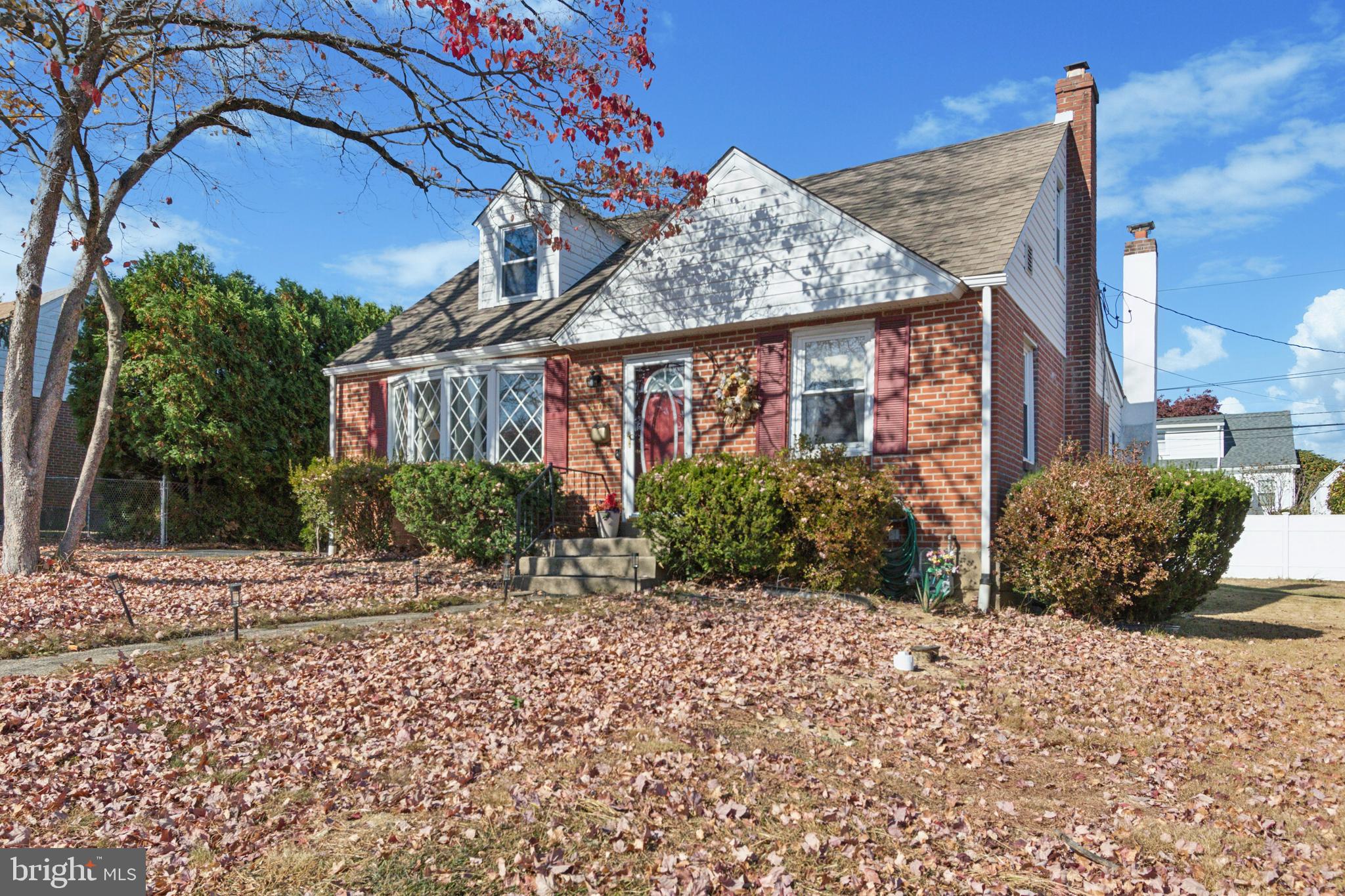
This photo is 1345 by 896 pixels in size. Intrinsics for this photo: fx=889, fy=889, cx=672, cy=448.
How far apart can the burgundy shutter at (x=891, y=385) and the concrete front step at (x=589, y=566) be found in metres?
3.01

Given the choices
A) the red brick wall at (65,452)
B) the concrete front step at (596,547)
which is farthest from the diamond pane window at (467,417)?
the red brick wall at (65,452)

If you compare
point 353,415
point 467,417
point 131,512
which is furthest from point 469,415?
point 131,512

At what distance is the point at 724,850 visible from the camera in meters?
3.48

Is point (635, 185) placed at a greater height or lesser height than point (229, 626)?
greater

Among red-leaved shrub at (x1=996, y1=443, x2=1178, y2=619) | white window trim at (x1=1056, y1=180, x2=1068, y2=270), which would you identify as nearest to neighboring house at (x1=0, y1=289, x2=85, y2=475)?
white window trim at (x1=1056, y1=180, x2=1068, y2=270)

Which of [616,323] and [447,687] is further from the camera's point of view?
[616,323]

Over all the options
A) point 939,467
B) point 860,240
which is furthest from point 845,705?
point 860,240

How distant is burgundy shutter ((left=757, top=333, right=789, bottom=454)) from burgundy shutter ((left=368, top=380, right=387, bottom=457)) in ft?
22.9

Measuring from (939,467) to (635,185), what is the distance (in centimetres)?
517

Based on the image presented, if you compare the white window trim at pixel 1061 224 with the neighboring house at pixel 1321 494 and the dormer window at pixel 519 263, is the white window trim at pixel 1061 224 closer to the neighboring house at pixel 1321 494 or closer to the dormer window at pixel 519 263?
the dormer window at pixel 519 263

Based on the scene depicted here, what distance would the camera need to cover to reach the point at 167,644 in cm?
693

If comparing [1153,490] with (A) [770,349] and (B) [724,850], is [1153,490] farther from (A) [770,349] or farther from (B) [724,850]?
(B) [724,850]

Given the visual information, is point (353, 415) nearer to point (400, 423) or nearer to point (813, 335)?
point (400, 423)

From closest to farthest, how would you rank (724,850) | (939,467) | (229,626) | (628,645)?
1. (724,850)
2. (628,645)
3. (229,626)
4. (939,467)
